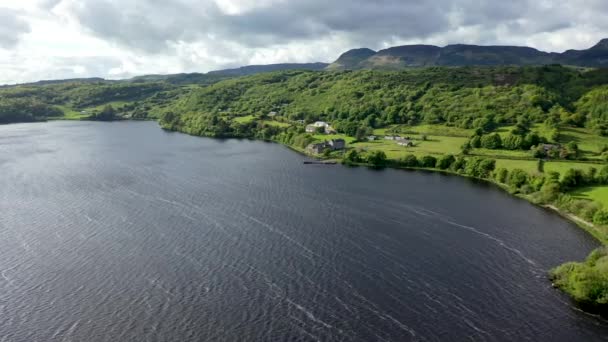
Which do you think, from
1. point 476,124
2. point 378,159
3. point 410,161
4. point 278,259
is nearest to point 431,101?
point 476,124

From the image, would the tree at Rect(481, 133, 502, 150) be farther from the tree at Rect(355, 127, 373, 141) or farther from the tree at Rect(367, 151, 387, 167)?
the tree at Rect(355, 127, 373, 141)

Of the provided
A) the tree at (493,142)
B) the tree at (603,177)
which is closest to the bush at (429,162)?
the tree at (493,142)

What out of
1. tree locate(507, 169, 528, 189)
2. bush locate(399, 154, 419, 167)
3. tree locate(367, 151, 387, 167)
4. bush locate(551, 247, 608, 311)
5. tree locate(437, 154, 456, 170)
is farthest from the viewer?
tree locate(367, 151, 387, 167)

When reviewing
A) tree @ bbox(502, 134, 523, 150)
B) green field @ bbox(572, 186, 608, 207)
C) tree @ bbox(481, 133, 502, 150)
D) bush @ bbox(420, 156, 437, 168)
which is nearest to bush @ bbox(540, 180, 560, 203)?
green field @ bbox(572, 186, 608, 207)

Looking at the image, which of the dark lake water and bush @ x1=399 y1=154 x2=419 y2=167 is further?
bush @ x1=399 y1=154 x2=419 y2=167

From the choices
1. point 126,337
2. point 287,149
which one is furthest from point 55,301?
point 287,149

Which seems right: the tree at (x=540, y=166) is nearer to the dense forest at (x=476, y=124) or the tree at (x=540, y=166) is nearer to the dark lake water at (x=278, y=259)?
the dense forest at (x=476, y=124)

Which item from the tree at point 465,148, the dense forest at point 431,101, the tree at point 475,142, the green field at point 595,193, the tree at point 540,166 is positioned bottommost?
the green field at point 595,193

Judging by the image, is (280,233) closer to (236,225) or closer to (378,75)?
(236,225)

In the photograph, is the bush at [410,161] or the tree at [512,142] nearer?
the bush at [410,161]

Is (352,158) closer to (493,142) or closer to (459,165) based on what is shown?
(459,165)

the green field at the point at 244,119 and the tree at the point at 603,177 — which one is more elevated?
the green field at the point at 244,119
